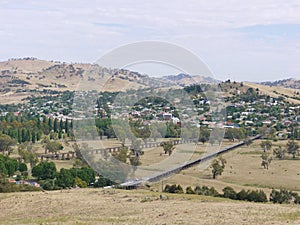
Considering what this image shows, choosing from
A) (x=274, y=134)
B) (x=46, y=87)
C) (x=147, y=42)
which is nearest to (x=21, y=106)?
(x=46, y=87)

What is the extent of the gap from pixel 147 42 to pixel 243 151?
142ft

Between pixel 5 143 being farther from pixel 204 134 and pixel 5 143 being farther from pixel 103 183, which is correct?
pixel 103 183

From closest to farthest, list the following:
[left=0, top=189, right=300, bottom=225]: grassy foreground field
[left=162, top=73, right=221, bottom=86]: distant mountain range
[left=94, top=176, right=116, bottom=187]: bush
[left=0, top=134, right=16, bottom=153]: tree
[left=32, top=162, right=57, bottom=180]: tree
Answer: [left=0, top=189, right=300, bottom=225]: grassy foreground field
[left=94, top=176, right=116, bottom=187]: bush
[left=32, top=162, right=57, bottom=180]: tree
[left=162, top=73, right=221, bottom=86]: distant mountain range
[left=0, top=134, right=16, bottom=153]: tree

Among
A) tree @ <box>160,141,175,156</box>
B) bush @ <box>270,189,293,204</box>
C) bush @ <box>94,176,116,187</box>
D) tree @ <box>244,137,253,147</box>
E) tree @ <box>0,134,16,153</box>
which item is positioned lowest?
bush @ <box>94,176,116,187</box>

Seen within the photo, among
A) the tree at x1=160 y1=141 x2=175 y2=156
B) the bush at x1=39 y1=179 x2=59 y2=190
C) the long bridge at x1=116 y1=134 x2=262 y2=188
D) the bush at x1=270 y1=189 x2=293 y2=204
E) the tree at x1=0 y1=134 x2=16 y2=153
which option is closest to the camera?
the bush at x1=270 y1=189 x2=293 y2=204

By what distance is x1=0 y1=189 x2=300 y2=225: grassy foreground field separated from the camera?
2014cm

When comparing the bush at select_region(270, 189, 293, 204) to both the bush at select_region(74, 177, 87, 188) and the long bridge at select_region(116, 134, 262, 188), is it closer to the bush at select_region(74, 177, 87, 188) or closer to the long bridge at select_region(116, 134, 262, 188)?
the long bridge at select_region(116, 134, 262, 188)

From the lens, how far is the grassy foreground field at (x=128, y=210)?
2014cm

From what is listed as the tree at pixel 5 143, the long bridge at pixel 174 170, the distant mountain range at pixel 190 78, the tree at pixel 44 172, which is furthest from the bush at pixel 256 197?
the tree at pixel 5 143

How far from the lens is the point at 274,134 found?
8500 centimetres

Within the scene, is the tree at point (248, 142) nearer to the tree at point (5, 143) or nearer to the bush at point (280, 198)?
the tree at point (5, 143)

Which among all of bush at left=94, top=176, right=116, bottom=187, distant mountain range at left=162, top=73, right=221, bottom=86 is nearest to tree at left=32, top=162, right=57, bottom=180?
bush at left=94, top=176, right=116, bottom=187

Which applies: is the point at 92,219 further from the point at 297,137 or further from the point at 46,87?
the point at 46,87

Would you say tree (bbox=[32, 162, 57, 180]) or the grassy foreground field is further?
tree (bbox=[32, 162, 57, 180])
